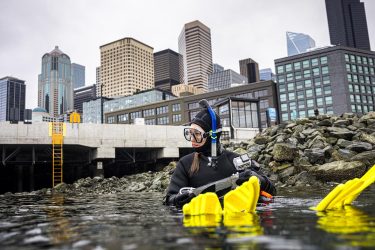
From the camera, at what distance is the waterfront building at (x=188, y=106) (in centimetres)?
8256

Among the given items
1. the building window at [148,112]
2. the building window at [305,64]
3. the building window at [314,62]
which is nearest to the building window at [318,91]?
the building window at [314,62]

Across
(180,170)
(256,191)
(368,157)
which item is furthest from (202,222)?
(368,157)

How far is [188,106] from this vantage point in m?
91.4

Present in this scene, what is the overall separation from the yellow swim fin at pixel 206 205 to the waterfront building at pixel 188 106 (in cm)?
6616

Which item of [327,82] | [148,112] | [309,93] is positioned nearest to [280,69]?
[309,93]

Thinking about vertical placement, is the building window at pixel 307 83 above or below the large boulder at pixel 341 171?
above

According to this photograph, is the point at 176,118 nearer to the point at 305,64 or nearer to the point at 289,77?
the point at 289,77

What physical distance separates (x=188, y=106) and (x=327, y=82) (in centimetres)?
3898

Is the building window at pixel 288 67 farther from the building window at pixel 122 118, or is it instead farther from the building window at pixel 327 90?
the building window at pixel 122 118

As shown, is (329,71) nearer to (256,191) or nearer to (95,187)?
(95,187)

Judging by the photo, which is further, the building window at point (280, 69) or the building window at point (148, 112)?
the building window at point (148, 112)

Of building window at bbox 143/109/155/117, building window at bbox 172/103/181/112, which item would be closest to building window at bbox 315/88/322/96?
building window at bbox 172/103/181/112

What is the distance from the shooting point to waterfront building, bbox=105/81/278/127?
82.6 meters

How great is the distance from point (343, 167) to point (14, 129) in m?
20.1
